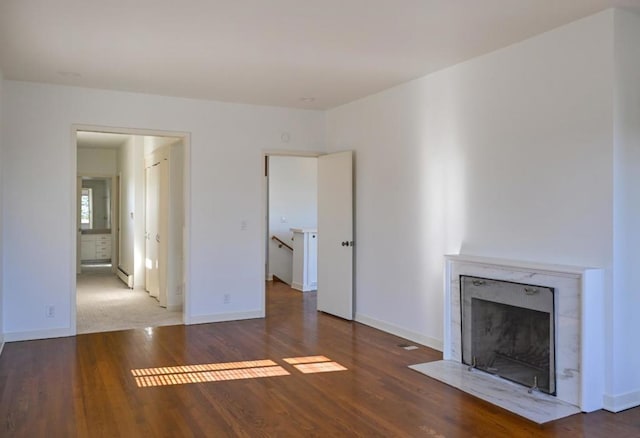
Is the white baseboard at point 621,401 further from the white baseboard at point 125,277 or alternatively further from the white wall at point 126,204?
the white wall at point 126,204

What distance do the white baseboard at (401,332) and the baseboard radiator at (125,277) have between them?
4487 mm

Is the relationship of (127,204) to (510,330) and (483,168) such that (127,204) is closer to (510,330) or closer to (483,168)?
(483,168)

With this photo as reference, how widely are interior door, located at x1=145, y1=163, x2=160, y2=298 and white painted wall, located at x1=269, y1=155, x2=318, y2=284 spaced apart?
2.39 metres

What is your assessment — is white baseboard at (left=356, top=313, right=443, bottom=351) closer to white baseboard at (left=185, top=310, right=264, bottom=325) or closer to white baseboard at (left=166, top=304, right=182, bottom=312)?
white baseboard at (left=185, top=310, right=264, bottom=325)

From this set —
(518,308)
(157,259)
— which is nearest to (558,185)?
(518,308)

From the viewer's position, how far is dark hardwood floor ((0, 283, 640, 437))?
122 inches

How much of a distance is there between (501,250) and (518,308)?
47 cm

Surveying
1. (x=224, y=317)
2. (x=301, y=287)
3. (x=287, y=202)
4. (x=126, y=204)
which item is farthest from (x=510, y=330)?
(x=126, y=204)

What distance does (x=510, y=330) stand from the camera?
4090 millimetres

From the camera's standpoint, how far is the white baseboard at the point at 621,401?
11.1 feet

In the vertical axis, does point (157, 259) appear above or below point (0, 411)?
above

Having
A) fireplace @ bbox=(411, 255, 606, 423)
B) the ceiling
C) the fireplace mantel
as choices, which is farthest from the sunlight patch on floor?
the ceiling

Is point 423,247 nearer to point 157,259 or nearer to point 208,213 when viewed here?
point 208,213

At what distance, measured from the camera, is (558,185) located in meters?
3.72
